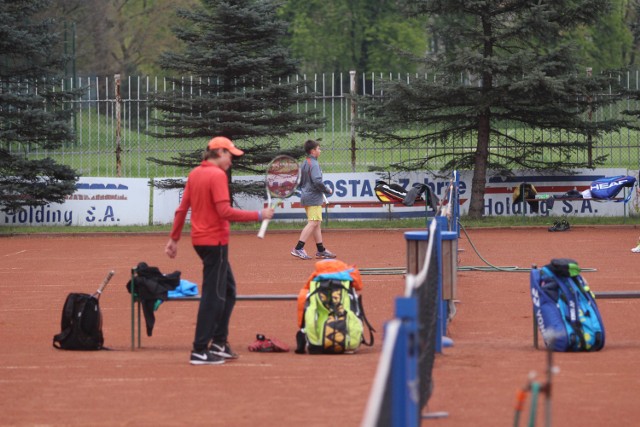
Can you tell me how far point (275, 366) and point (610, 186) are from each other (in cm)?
1641

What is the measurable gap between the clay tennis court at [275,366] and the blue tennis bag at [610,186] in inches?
261

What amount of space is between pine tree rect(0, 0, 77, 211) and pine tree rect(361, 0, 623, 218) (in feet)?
24.3

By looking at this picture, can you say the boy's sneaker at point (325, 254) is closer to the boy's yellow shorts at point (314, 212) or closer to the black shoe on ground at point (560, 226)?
the boy's yellow shorts at point (314, 212)

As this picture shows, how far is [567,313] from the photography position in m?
10.5

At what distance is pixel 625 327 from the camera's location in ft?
40.0

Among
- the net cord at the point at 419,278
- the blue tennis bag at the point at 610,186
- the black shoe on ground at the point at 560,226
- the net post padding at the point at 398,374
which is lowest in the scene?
the net post padding at the point at 398,374

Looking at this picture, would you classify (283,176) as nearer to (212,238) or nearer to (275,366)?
(212,238)

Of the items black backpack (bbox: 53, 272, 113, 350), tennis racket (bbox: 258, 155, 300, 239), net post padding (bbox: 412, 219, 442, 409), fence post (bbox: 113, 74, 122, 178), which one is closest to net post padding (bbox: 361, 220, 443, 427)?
net post padding (bbox: 412, 219, 442, 409)

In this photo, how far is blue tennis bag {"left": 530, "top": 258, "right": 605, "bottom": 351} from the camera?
10.5 meters

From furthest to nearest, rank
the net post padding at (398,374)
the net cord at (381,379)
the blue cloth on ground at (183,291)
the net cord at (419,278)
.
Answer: the blue cloth on ground at (183,291) < the net cord at (419,278) < the net post padding at (398,374) < the net cord at (381,379)

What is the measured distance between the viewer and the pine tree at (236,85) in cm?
2716

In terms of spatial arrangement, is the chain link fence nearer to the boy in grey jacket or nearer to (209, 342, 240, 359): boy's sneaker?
the boy in grey jacket

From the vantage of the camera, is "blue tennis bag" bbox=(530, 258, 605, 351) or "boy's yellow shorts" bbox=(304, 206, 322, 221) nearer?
"blue tennis bag" bbox=(530, 258, 605, 351)

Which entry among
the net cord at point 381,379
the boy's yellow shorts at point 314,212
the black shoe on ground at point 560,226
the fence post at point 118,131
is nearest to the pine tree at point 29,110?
the fence post at point 118,131
